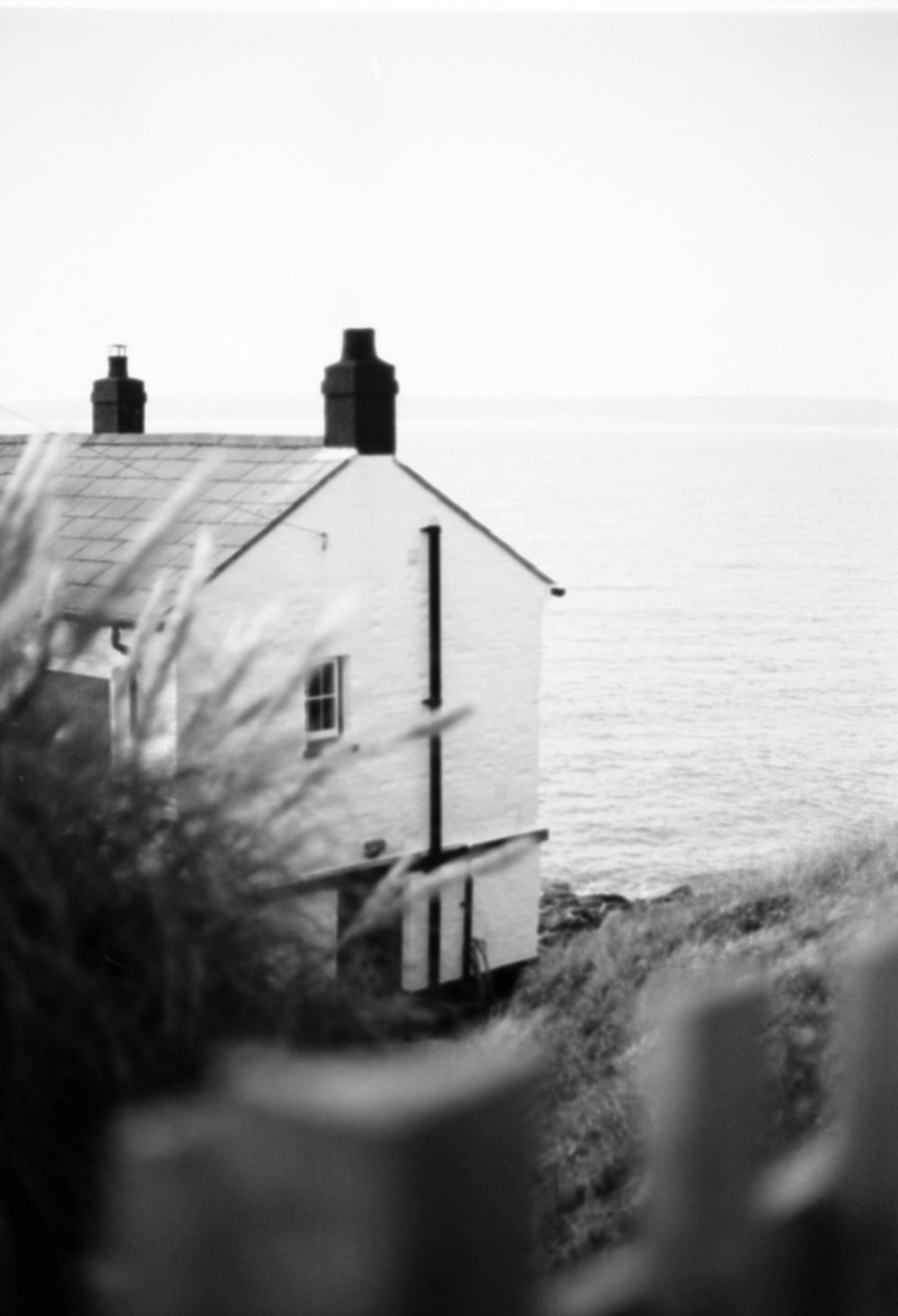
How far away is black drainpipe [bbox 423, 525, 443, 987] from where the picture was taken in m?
12.5

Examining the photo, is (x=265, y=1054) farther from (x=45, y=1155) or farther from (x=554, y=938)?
(x=554, y=938)

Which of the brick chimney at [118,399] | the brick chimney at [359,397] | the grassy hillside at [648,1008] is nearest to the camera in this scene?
the grassy hillside at [648,1008]

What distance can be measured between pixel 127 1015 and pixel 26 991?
13 cm

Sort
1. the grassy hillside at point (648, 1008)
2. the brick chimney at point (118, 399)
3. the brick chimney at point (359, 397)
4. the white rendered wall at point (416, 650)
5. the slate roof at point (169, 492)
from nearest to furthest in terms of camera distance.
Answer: the grassy hillside at point (648, 1008) → the slate roof at point (169, 492) → the white rendered wall at point (416, 650) → the brick chimney at point (359, 397) → the brick chimney at point (118, 399)

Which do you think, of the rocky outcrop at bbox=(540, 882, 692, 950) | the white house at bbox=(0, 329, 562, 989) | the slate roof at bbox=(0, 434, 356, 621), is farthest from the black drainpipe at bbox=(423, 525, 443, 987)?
the rocky outcrop at bbox=(540, 882, 692, 950)

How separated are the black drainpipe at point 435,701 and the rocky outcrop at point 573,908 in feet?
10.0

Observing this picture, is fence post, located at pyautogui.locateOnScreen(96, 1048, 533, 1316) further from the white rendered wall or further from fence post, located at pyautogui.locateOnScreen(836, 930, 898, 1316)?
the white rendered wall

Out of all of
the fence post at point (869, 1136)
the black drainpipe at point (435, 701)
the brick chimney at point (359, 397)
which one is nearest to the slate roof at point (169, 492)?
the brick chimney at point (359, 397)

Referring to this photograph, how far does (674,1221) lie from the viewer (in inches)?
41.1

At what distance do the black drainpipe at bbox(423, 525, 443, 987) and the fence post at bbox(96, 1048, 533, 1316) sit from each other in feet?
38.0

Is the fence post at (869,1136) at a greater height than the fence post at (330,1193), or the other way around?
the fence post at (330,1193)

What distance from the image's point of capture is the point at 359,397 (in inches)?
452

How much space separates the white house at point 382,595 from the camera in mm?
10797

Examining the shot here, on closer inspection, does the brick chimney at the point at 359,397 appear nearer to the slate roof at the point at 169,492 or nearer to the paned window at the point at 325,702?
the slate roof at the point at 169,492
